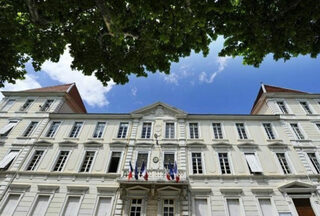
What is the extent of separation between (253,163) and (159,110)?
9.92 m

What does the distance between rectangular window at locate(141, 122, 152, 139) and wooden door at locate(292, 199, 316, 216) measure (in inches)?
488

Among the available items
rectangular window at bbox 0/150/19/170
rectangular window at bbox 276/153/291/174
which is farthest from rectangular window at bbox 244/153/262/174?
rectangular window at bbox 0/150/19/170

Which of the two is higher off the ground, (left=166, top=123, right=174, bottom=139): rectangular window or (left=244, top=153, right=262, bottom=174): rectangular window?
(left=166, top=123, right=174, bottom=139): rectangular window

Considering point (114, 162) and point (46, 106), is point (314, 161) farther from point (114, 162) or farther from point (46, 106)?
point (46, 106)

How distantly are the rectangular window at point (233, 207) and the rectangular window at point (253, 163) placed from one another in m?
2.86

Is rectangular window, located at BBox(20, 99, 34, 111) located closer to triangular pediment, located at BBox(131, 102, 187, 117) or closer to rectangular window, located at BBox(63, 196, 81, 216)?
triangular pediment, located at BBox(131, 102, 187, 117)

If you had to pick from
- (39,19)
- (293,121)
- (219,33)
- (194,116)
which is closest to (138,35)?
(219,33)

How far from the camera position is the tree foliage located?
345 inches

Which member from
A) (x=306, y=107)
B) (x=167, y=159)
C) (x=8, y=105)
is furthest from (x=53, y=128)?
(x=306, y=107)

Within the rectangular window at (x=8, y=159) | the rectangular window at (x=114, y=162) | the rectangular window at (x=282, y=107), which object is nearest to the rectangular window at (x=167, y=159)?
the rectangular window at (x=114, y=162)

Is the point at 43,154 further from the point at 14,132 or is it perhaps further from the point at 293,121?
the point at 293,121

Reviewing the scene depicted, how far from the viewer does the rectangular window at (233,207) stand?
13.5 meters

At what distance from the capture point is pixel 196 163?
1628cm

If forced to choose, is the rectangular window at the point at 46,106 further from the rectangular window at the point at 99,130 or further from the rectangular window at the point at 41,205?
the rectangular window at the point at 41,205
